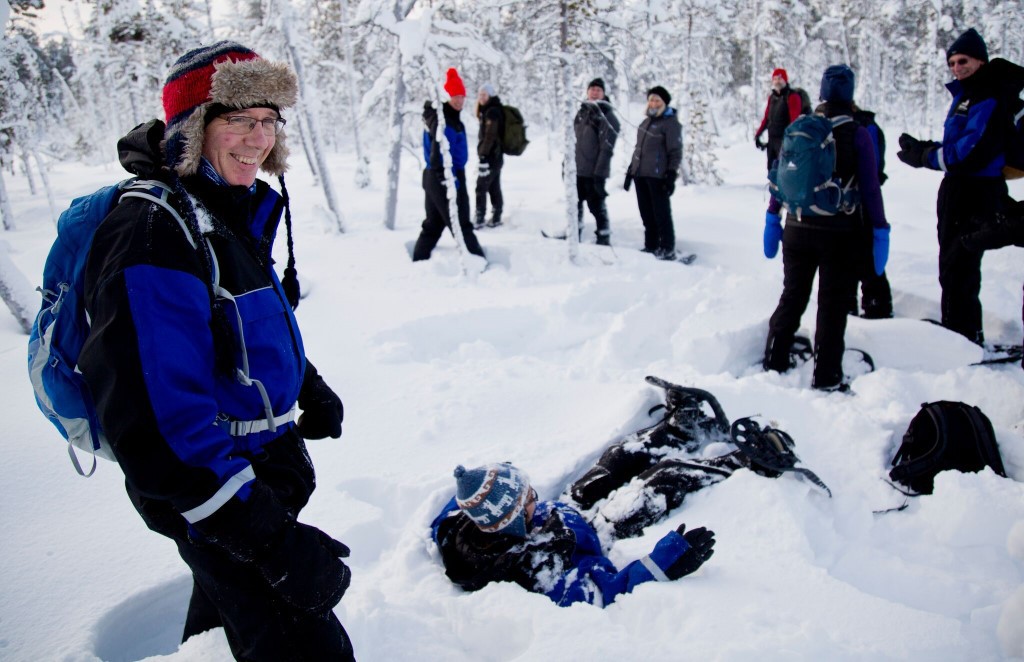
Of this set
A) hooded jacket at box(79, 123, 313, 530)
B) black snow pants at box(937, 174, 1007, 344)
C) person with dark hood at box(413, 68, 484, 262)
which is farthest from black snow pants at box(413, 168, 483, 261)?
hooded jacket at box(79, 123, 313, 530)

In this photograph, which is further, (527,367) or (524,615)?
(527,367)

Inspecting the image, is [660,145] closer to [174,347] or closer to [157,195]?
[157,195]

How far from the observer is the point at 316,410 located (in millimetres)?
2193

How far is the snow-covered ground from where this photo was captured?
217 centimetres

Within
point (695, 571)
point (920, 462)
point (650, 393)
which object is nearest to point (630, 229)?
point (650, 393)

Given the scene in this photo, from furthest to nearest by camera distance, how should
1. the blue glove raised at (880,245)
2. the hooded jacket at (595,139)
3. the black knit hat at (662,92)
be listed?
the hooded jacket at (595,139)
the black knit hat at (662,92)
the blue glove raised at (880,245)

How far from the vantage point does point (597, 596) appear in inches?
99.3

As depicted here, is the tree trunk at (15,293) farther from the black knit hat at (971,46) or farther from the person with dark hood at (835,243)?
the black knit hat at (971,46)

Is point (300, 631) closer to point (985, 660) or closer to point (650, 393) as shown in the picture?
point (985, 660)

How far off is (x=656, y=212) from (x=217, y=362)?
716 centimetres

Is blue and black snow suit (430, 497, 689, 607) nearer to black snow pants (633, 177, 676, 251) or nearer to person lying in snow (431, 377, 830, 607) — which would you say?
person lying in snow (431, 377, 830, 607)

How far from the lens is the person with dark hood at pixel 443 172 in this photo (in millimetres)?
7574

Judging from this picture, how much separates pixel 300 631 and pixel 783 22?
30.6m

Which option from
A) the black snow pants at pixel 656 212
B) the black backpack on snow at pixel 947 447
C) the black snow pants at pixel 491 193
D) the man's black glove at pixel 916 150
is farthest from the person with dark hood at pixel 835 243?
the black snow pants at pixel 491 193
